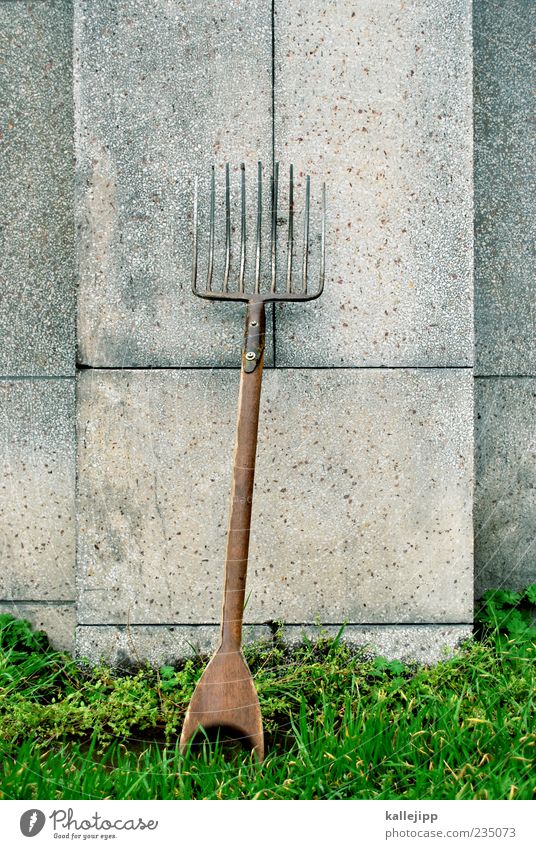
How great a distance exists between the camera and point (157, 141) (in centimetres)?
257

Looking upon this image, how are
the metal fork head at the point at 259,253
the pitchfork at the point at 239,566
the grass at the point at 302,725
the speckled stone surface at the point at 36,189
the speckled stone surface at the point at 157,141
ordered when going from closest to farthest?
1. the grass at the point at 302,725
2. the pitchfork at the point at 239,566
3. the metal fork head at the point at 259,253
4. the speckled stone surface at the point at 157,141
5. the speckled stone surface at the point at 36,189

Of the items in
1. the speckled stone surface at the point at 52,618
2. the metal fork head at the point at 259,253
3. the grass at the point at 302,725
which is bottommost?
the grass at the point at 302,725

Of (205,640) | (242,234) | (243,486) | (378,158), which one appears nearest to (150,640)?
(205,640)

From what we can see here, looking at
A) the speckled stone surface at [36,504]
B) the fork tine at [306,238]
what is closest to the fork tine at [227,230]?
the fork tine at [306,238]

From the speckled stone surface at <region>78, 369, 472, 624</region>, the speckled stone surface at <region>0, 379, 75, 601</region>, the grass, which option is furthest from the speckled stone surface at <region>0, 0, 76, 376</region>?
the grass

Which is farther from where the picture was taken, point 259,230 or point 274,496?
point 274,496

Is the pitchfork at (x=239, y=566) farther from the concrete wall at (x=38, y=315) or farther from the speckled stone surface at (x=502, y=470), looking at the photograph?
the speckled stone surface at (x=502, y=470)

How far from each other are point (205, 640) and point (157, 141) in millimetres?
1846

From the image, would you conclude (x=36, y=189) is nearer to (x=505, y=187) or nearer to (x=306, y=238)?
(x=306, y=238)

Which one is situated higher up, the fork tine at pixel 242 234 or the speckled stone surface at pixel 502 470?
the fork tine at pixel 242 234

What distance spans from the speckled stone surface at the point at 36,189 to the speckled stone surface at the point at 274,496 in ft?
1.55

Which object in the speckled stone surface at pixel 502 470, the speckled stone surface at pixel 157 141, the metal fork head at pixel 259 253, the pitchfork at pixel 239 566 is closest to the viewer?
the pitchfork at pixel 239 566

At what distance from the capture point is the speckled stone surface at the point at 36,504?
114 inches

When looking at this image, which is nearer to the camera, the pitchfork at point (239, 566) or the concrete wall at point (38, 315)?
the pitchfork at point (239, 566)
